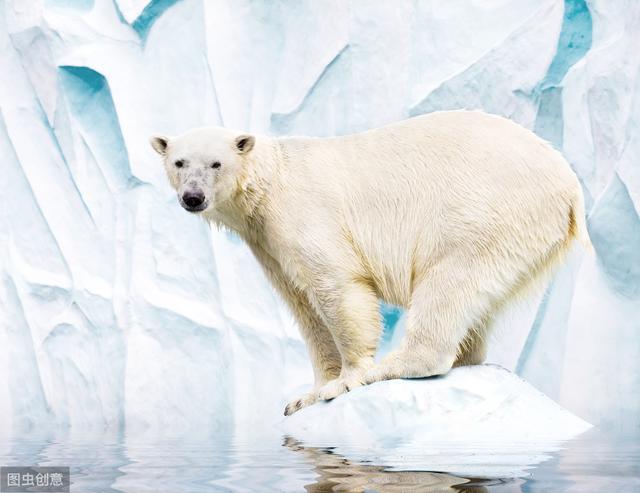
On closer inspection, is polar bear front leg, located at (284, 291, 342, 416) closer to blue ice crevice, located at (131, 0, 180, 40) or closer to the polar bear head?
the polar bear head

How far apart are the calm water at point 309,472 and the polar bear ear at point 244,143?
1.28m

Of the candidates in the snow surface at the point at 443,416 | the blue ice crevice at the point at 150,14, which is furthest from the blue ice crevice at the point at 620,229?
the blue ice crevice at the point at 150,14

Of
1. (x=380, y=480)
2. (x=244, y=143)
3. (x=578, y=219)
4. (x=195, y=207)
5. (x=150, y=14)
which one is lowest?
(x=380, y=480)

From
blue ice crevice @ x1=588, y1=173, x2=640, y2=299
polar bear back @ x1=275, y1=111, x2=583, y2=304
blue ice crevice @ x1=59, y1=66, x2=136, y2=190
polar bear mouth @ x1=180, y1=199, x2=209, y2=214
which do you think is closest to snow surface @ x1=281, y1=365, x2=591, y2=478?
polar bear back @ x1=275, y1=111, x2=583, y2=304

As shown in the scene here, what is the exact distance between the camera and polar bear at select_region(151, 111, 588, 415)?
378cm

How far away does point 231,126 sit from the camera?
809cm

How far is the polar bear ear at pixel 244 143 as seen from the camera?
400 centimetres

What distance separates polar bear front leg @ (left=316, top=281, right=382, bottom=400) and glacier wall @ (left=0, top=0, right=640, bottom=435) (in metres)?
3.16

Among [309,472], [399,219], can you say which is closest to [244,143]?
[399,219]

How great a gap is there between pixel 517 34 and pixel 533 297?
3.90 metres

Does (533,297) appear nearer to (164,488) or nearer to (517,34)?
(164,488)

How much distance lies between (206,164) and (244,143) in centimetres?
22

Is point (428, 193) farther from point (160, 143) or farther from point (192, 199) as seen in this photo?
point (160, 143)

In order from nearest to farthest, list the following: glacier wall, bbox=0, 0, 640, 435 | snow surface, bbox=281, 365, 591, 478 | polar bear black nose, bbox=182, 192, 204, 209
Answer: snow surface, bbox=281, 365, 591, 478 → polar bear black nose, bbox=182, 192, 204, 209 → glacier wall, bbox=0, 0, 640, 435
